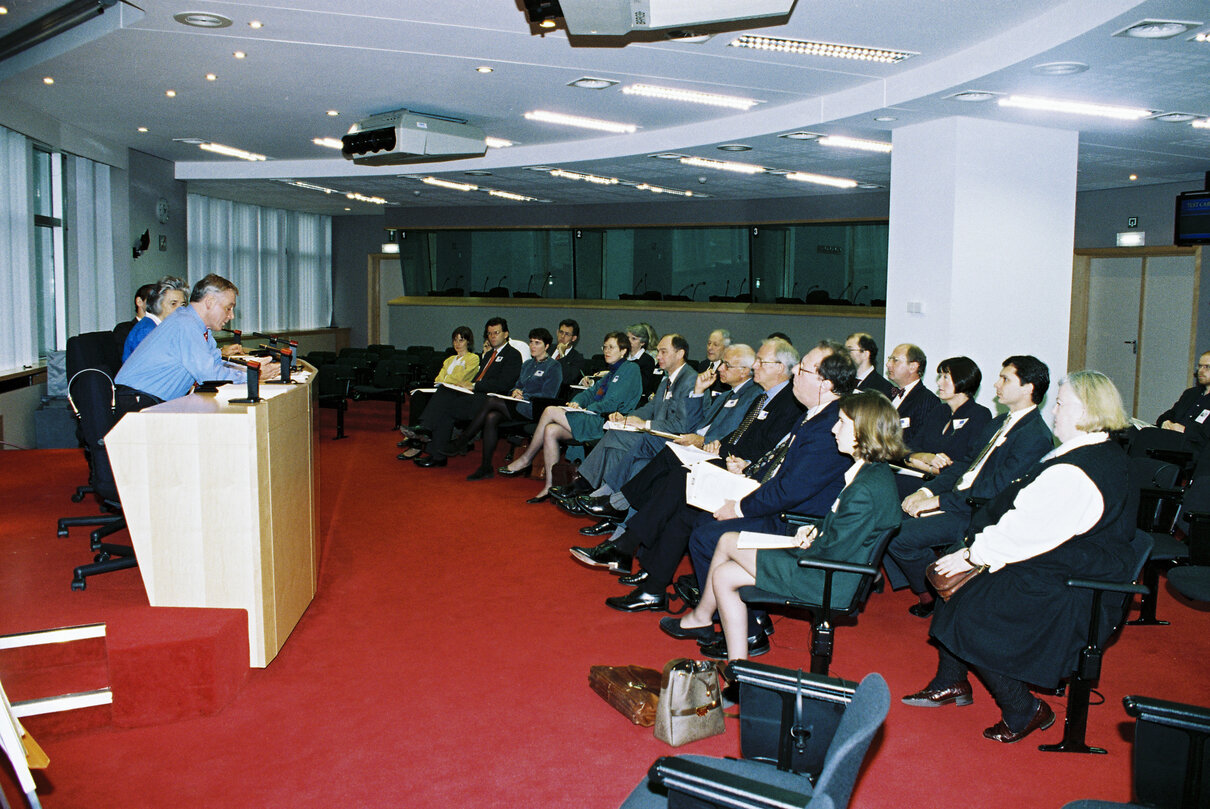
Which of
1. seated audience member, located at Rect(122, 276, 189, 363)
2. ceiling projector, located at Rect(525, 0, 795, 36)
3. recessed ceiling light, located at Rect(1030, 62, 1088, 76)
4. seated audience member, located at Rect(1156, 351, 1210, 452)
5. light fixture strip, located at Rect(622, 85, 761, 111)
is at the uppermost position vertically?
light fixture strip, located at Rect(622, 85, 761, 111)

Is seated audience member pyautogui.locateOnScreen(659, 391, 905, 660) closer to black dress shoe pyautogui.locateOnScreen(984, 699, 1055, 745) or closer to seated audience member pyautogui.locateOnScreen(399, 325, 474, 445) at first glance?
black dress shoe pyautogui.locateOnScreen(984, 699, 1055, 745)

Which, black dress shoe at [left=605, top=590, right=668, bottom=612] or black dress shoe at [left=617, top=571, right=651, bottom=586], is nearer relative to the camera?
black dress shoe at [left=605, top=590, right=668, bottom=612]

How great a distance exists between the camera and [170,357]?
4.34 m

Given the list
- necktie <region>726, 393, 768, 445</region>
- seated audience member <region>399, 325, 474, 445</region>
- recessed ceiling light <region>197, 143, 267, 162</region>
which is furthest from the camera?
recessed ceiling light <region>197, 143, 267, 162</region>

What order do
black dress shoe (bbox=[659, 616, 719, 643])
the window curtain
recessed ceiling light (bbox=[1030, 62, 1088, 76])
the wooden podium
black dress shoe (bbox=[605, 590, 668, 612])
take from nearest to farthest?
the wooden podium → black dress shoe (bbox=[659, 616, 719, 643]) → black dress shoe (bbox=[605, 590, 668, 612]) → recessed ceiling light (bbox=[1030, 62, 1088, 76]) → the window curtain

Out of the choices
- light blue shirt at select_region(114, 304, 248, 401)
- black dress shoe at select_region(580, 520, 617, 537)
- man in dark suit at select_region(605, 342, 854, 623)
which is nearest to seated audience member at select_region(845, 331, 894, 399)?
man in dark suit at select_region(605, 342, 854, 623)

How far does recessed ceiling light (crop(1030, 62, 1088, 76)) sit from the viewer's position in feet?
16.9

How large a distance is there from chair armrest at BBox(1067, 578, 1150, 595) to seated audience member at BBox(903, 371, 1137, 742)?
0.14 meters

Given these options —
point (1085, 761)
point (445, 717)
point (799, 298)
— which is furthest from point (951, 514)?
point (799, 298)

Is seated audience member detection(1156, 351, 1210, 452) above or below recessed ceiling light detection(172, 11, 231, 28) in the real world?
below

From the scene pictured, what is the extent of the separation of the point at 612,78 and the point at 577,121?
6.02 feet

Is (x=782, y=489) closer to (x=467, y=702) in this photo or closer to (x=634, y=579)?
(x=634, y=579)

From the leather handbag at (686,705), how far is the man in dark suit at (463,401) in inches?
218

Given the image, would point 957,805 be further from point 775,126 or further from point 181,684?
point 775,126
